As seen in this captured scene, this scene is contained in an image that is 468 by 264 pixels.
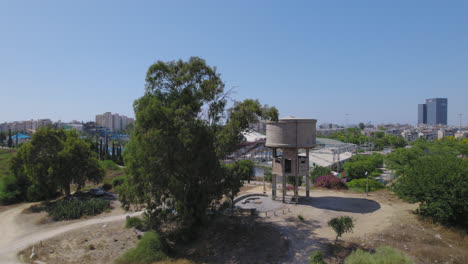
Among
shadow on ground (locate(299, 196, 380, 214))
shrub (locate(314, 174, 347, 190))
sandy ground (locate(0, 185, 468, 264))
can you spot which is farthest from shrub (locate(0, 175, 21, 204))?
shrub (locate(314, 174, 347, 190))

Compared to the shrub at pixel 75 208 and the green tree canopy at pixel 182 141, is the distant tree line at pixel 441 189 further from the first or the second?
the shrub at pixel 75 208

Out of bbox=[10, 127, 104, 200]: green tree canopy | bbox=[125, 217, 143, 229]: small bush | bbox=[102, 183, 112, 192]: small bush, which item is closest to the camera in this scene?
bbox=[125, 217, 143, 229]: small bush

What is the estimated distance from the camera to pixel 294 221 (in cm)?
1881

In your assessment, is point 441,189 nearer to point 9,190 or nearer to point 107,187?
point 107,187

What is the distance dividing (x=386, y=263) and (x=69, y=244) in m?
17.4

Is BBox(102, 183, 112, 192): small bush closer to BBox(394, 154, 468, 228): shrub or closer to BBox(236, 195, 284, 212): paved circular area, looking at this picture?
BBox(236, 195, 284, 212): paved circular area

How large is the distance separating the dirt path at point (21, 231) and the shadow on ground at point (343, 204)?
47.7 ft

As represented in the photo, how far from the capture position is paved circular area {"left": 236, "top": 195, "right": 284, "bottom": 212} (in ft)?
72.2

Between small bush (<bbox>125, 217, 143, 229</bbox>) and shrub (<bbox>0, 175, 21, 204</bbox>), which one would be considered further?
shrub (<bbox>0, 175, 21, 204</bbox>)

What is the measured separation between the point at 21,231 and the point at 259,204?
17473mm

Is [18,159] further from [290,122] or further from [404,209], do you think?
[404,209]

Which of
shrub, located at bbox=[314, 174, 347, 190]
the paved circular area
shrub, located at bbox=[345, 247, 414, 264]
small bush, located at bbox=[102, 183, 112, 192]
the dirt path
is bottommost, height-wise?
the dirt path

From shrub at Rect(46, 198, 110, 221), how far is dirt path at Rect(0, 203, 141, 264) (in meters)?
1.40

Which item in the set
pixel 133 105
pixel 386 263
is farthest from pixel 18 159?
pixel 386 263
